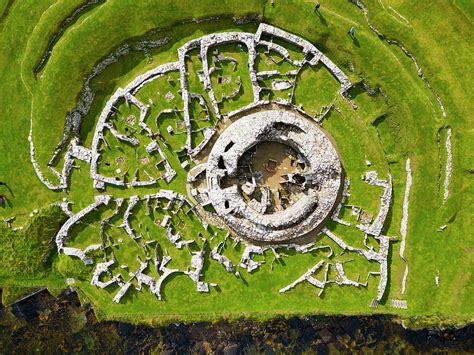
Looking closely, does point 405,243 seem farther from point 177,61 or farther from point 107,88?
point 107,88

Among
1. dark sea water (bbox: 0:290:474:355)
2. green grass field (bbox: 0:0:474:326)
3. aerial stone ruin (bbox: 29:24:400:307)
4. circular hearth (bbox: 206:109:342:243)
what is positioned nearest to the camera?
green grass field (bbox: 0:0:474:326)

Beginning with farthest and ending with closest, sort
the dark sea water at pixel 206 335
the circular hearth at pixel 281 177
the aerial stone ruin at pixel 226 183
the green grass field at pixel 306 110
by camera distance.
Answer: the dark sea water at pixel 206 335 < the aerial stone ruin at pixel 226 183 < the circular hearth at pixel 281 177 < the green grass field at pixel 306 110

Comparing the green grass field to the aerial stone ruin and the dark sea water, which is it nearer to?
the aerial stone ruin

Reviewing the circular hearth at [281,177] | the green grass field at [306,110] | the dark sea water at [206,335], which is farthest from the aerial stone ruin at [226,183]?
the dark sea water at [206,335]

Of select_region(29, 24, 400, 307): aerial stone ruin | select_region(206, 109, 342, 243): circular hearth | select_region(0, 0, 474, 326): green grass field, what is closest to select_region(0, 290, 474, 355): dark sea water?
select_region(0, 0, 474, 326): green grass field

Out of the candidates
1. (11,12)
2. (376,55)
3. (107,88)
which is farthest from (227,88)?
(11,12)

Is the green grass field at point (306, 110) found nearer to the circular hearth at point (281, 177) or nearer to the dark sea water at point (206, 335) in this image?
the circular hearth at point (281, 177)

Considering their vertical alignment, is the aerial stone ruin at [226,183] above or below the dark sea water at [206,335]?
above
